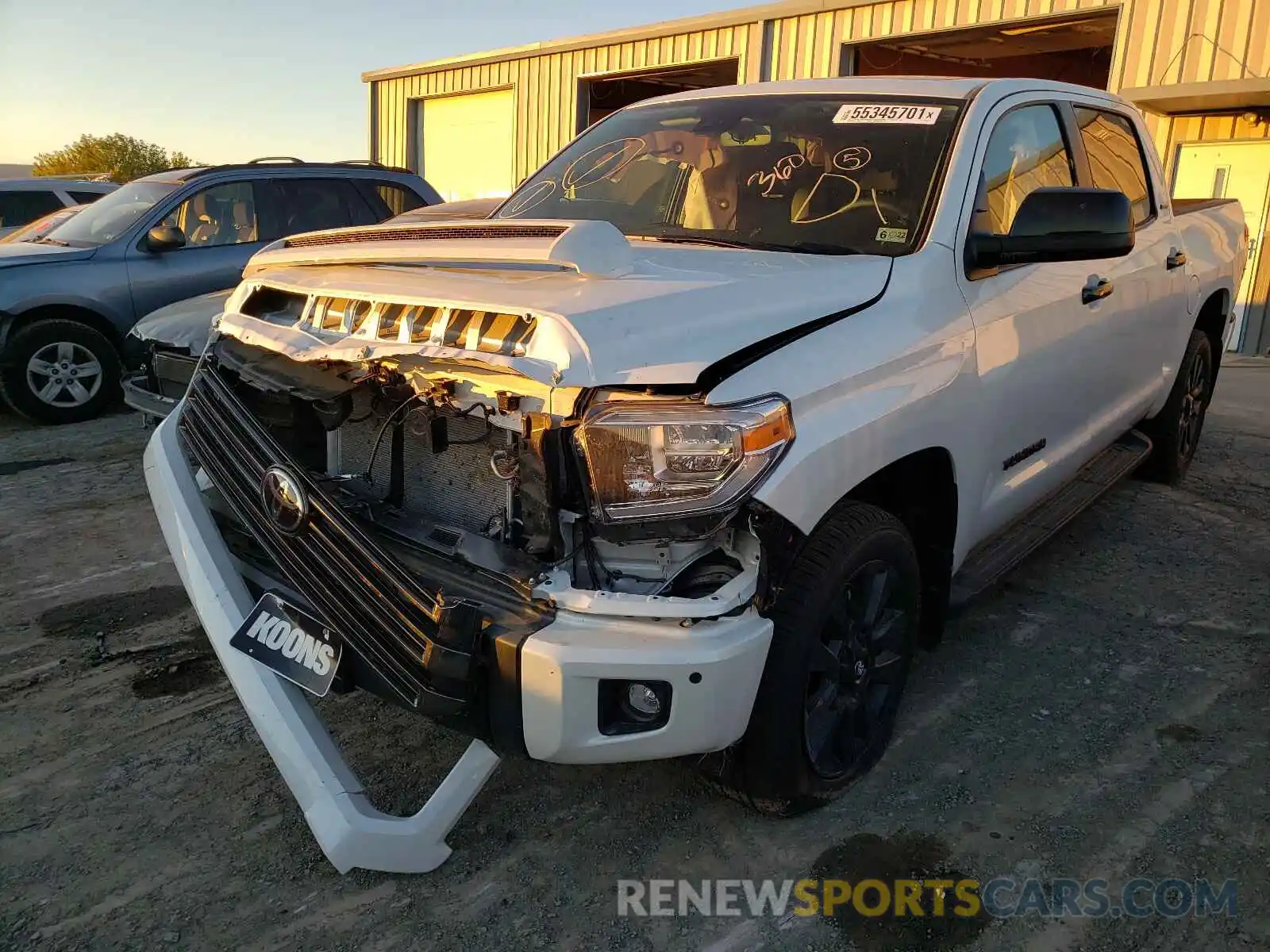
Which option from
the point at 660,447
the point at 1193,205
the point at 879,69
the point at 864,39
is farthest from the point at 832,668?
the point at 879,69

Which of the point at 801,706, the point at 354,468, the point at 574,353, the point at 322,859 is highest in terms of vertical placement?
the point at 574,353

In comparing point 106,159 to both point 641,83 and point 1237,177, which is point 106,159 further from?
point 1237,177

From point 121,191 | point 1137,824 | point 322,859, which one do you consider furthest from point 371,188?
point 1137,824

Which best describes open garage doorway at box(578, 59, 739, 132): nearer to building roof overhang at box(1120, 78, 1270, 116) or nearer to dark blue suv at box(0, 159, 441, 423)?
building roof overhang at box(1120, 78, 1270, 116)

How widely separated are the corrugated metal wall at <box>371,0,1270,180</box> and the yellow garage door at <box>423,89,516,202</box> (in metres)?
0.31

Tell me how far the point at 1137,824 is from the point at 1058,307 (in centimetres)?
167

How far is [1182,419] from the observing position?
5320mm

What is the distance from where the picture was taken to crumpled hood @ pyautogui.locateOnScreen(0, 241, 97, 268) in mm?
6664

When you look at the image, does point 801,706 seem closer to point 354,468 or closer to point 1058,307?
point 354,468

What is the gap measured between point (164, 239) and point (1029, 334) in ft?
19.8

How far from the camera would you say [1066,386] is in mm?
3520

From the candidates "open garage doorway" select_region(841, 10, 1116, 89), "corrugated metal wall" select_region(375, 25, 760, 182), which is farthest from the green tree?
"open garage doorway" select_region(841, 10, 1116, 89)

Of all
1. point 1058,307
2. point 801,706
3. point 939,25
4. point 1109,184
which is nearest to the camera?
Result: point 801,706

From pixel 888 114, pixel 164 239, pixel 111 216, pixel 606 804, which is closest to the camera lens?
pixel 606 804
